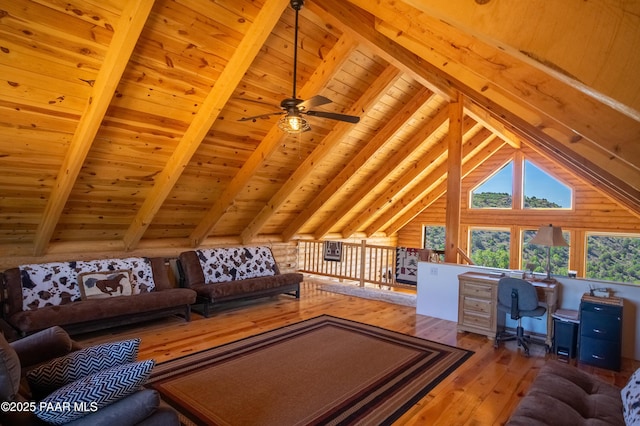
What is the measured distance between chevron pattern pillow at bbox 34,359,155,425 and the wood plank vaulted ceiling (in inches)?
73.9

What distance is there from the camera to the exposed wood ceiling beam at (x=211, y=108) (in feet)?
11.4

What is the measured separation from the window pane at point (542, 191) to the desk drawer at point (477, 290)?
16.8 feet

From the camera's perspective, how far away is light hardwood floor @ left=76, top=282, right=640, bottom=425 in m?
2.84

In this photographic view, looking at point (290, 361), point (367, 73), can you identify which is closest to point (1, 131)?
point (290, 361)

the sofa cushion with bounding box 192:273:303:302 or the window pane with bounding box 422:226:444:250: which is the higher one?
the window pane with bounding box 422:226:444:250

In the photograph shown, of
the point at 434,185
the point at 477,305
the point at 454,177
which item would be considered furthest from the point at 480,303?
the point at 434,185

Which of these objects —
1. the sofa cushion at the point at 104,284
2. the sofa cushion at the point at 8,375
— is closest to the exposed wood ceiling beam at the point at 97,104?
the sofa cushion at the point at 104,284

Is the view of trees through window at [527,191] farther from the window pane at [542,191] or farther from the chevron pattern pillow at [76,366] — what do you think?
the chevron pattern pillow at [76,366]

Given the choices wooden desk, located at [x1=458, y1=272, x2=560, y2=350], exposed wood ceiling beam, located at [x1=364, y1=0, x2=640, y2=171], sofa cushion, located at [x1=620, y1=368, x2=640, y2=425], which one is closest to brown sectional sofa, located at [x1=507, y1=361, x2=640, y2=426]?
sofa cushion, located at [x1=620, y1=368, x2=640, y2=425]

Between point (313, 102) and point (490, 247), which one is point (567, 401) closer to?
point (313, 102)

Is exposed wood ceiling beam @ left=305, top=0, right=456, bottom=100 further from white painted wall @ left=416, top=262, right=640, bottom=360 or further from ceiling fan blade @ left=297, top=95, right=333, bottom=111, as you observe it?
white painted wall @ left=416, top=262, right=640, bottom=360

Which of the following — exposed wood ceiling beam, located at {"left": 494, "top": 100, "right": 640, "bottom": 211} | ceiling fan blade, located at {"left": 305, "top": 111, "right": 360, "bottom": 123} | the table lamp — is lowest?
the table lamp

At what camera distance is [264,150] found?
5180 millimetres

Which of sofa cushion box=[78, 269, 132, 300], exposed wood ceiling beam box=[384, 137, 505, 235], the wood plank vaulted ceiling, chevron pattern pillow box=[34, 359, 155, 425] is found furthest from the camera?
exposed wood ceiling beam box=[384, 137, 505, 235]
